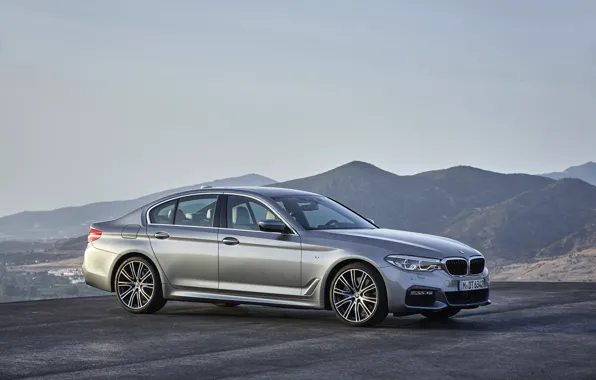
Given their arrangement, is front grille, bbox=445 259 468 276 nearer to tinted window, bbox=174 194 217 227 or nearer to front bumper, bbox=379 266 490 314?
front bumper, bbox=379 266 490 314

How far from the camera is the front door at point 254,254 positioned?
466 inches

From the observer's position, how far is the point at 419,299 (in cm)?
1123

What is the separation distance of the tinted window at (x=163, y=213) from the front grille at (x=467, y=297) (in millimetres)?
3882

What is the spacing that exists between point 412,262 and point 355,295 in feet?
2.47

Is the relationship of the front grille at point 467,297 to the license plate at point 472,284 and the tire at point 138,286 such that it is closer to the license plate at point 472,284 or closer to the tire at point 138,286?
the license plate at point 472,284

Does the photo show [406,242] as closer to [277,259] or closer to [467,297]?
[467,297]

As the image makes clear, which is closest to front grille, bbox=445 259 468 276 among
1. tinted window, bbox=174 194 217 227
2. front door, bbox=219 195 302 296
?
front door, bbox=219 195 302 296

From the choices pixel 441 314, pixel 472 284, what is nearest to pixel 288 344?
pixel 472 284

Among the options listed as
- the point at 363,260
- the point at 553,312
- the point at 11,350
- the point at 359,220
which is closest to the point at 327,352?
the point at 363,260

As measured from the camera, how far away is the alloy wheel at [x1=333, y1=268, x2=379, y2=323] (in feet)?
37.1

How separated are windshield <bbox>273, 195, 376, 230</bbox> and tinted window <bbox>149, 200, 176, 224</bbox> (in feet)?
5.15

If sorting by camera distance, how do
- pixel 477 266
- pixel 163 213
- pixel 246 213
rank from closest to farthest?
pixel 477 266, pixel 246 213, pixel 163 213

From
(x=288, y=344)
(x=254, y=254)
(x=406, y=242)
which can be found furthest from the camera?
(x=254, y=254)

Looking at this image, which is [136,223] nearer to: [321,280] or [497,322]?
[321,280]
